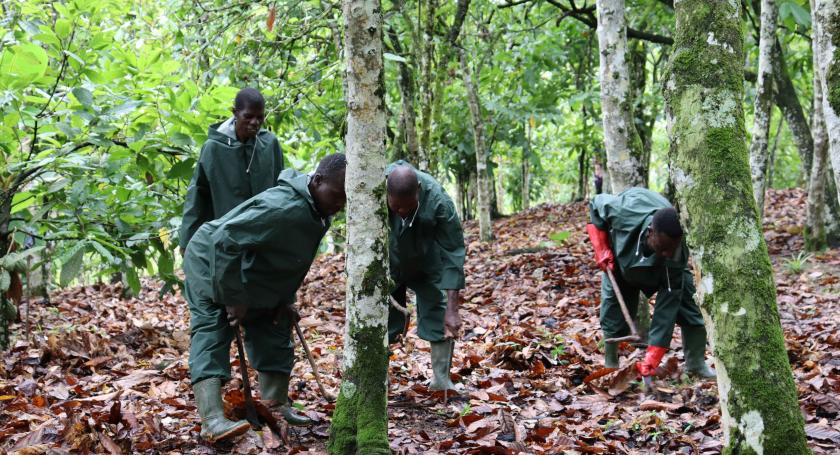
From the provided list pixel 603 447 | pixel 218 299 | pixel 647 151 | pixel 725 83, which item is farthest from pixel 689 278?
pixel 647 151

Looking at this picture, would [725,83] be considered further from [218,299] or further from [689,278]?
[689,278]

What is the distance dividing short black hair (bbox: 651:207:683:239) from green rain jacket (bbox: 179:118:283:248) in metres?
2.79

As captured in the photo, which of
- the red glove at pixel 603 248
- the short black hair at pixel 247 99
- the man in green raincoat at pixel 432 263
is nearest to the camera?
the short black hair at pixel 247 99

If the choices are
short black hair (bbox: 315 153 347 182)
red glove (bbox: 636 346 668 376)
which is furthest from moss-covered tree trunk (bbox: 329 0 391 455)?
red glove (bbox: 636 346 668 376)

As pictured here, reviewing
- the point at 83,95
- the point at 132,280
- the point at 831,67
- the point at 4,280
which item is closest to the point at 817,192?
the point at 831,67

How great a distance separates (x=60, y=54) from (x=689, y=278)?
504cm

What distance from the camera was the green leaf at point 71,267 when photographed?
4.52 meters

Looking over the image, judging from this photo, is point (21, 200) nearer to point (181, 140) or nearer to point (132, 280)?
point (132, 280)

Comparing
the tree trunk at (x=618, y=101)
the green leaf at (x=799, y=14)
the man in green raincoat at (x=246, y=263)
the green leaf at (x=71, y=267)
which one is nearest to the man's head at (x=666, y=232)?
the tree trunk at (x=618, y=101)

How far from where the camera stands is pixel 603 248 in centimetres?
583

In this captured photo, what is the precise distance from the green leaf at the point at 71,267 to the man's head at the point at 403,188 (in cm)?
200

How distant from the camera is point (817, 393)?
4.61 m

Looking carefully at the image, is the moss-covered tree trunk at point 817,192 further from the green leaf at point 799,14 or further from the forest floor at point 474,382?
the green leaf at point 799,14

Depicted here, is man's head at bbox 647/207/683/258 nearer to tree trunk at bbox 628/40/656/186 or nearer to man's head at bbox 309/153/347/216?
man's head at bbox 309/153/347/216
